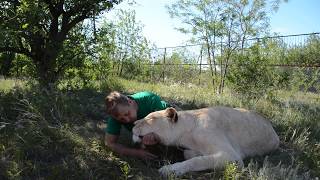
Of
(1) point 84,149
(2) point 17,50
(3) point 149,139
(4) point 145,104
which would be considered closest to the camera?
(3) point 149,139

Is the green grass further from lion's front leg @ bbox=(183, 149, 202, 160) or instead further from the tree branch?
the tree branch

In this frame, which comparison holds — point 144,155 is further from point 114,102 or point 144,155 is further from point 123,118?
point 114,102

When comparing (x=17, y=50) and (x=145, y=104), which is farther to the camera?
(x=17, y=50)

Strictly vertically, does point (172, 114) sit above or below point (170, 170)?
above

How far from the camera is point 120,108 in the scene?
4891 mm

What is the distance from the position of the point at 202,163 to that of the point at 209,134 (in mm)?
384

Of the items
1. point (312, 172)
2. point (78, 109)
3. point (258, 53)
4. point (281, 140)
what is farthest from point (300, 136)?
point (258, 53)

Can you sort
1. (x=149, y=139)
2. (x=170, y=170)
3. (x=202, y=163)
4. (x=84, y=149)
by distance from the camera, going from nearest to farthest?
(x=170, y=170)
(x=202, y=163)
(x=149, y=139)
(x=84, y=149)

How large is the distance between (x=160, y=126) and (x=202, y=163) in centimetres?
67

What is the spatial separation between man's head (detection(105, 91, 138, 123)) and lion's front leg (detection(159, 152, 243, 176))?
822 millimetres

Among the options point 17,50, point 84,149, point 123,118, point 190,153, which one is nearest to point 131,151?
point 123,118

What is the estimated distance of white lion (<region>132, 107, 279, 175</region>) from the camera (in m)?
4.41

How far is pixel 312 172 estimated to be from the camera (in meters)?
4.68

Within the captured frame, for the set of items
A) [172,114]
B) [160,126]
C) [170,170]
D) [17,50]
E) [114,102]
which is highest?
[17,50]
